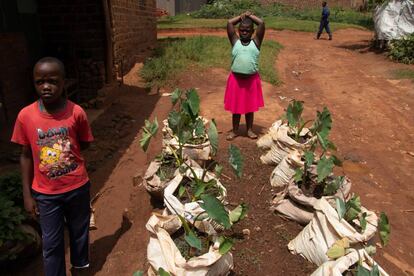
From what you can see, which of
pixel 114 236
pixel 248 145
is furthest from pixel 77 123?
pixel 248 145

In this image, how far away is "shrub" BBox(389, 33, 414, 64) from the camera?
11.8 m

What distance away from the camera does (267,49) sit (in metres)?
13.4

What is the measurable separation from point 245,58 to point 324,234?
2.62 metres

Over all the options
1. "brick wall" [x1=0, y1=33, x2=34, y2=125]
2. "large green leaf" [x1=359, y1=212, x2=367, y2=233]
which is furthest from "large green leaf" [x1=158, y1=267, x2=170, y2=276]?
"brick wall" [x1=0, y1=33, x2=34, y2=125]

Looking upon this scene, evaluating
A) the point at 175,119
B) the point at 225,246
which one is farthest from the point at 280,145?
the point at 225,246

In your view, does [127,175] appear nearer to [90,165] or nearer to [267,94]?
[90,165]

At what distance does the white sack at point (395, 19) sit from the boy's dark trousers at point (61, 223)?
43.9 feet

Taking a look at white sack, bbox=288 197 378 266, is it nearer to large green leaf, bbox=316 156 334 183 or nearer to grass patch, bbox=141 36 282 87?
large green leaf, bbox=316 156 334 183

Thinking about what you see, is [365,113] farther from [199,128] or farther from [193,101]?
[193,101]

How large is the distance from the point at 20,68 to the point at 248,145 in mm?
4360

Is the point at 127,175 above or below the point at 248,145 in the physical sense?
below

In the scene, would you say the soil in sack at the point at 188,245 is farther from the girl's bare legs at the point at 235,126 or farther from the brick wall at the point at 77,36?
the brick wall at the point at 77,36

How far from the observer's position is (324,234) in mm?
2590

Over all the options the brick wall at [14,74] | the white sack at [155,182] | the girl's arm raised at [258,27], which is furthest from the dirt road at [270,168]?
the brick wall at [14,74]
